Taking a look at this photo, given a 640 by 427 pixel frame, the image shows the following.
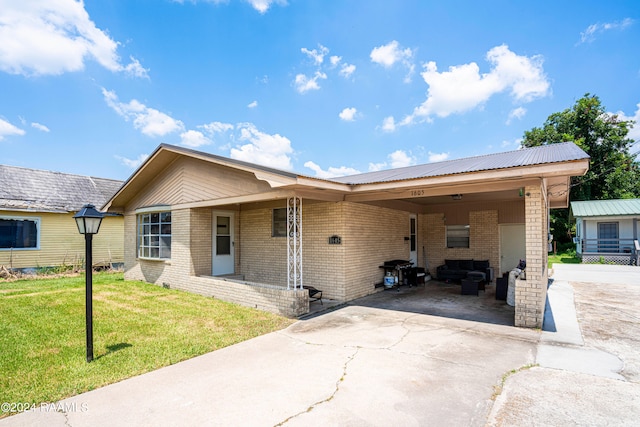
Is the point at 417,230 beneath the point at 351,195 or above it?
beneath

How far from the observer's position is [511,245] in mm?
11242

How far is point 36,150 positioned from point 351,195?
25.0 metres

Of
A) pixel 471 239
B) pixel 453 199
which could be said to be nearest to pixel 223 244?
pixel 453 199

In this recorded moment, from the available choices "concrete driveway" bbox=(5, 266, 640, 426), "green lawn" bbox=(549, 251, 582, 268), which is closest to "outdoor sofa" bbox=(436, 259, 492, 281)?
"concrete driveway" bbox=(5, 266, 640, 426)

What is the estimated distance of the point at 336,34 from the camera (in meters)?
11.6

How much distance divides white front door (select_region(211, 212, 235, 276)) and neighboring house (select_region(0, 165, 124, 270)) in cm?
901

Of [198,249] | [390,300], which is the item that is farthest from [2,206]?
[390,300]

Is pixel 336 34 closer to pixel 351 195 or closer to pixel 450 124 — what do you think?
pixel 351 195

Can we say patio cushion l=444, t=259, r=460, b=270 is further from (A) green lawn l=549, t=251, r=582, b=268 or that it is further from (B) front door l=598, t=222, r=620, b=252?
(B) front door l=598, t=222, r=620, b=252

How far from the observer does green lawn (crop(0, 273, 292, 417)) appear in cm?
393

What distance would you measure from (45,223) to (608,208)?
32109mm

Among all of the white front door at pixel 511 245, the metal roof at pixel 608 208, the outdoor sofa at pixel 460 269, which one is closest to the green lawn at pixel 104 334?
the outdoor sofa at pixel 460 269

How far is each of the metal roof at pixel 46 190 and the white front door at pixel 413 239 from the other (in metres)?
15.6

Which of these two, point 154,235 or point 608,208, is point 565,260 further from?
point 154,235
